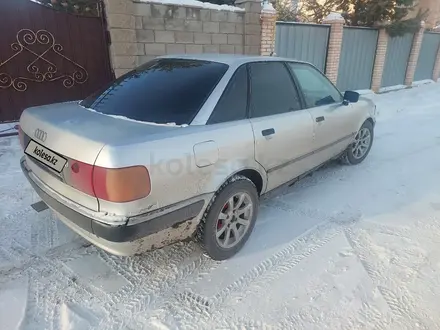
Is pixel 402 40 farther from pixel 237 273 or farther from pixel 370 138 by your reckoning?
pixel 237 273

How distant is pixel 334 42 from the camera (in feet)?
28.9

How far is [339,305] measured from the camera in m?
2.07

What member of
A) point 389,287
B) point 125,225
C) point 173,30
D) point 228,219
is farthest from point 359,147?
point 173,30

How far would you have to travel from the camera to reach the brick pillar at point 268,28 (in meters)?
6.71

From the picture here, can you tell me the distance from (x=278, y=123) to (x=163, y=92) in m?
1.01

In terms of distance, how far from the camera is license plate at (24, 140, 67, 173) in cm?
196

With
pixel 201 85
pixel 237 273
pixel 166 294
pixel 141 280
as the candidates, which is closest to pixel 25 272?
pixel 141 280

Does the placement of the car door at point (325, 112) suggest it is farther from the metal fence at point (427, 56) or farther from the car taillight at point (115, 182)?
the metal fence at point (427, 56)

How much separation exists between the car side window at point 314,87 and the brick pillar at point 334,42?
5.85 metres

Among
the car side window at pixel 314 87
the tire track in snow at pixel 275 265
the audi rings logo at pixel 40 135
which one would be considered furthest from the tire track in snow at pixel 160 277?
the car side window at pixel 314 87

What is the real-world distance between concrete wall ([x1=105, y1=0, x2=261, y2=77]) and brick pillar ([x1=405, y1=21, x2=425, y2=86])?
825 cm

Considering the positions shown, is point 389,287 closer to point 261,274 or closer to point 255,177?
point 261,274

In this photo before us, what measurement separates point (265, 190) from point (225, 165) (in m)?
0.72

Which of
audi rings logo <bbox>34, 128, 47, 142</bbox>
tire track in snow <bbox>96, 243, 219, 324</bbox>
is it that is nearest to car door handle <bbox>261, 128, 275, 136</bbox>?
tire track in snow <bbox>96, 243, 219, 324</bbox>
